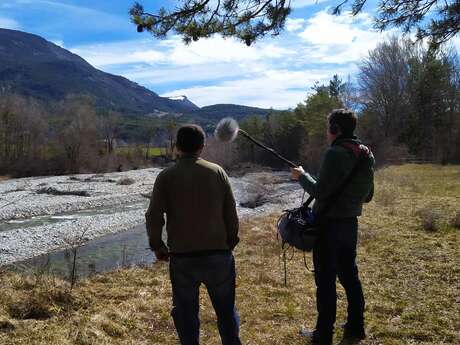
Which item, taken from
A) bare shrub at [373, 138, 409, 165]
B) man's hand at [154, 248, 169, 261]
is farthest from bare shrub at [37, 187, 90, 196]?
man's hand at [154, 248, 169, 261]

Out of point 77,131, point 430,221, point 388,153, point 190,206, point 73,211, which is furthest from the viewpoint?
point 77,131

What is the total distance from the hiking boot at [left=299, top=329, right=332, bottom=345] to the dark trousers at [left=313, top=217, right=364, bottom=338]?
0.03 m

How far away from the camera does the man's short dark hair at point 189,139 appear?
3713 mm

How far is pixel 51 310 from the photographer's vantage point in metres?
5.90

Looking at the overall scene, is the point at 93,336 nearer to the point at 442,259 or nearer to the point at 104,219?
the point at 442,259

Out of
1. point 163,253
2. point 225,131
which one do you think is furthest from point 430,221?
point 163,253

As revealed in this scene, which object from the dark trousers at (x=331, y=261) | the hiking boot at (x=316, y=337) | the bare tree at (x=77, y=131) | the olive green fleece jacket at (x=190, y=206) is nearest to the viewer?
the olive green fleece jacket at (x=190, y=206)

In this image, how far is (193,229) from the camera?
3.65 metres

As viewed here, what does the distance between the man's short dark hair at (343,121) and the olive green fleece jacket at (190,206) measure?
4.32 ft

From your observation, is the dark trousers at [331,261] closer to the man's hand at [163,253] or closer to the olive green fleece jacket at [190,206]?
the olive green fleece jacket at [190,206]

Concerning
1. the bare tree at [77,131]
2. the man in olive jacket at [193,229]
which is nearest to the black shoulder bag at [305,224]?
the man in olive jacket at [193,229]

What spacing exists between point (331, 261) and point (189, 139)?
5.79 ft

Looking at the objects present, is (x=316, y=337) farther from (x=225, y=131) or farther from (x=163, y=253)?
(x=225, y=131)

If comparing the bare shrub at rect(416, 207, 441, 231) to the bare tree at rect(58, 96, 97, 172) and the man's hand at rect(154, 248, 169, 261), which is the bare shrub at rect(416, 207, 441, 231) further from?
the bare tree at rect(58, 96, 97, 172)
